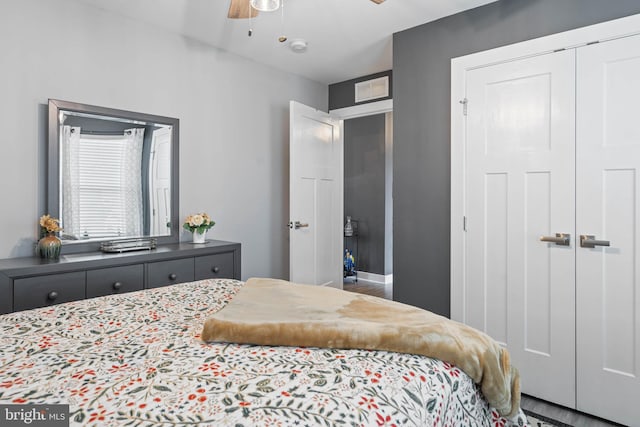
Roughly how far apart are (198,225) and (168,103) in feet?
3.45

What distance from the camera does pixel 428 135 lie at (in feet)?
9.56

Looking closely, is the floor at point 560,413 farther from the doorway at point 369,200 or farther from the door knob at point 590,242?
the doorway at point 369,200

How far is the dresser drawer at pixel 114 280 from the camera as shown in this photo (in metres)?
2.23

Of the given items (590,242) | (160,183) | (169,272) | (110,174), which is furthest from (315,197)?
(590,242)

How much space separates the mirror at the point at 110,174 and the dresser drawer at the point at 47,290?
0.45 meters

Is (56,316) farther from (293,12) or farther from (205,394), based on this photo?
(293,12)

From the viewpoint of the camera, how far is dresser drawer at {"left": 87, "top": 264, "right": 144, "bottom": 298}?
2234 mm

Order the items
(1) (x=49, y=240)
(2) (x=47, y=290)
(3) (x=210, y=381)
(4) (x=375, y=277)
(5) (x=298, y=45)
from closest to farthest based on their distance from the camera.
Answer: (3) (x=210, y=381) < (2) (x=47, y=290) < (1) (x=49, y=240) < (5) (x=298, y=45) < (4) (x=375, y=277)

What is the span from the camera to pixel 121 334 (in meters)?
1.12

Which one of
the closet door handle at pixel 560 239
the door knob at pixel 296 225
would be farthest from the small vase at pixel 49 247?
the closet door handle at pixel 560 239

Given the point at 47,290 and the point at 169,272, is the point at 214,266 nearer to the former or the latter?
the point at 169,272

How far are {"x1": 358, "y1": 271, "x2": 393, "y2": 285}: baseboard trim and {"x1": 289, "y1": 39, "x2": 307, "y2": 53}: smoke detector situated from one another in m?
3.51

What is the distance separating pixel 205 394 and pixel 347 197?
537 centimetres

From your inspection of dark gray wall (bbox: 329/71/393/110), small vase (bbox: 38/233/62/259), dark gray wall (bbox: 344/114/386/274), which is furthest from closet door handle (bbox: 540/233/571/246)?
dark gray wall (bbox: 344/114/386/274)
